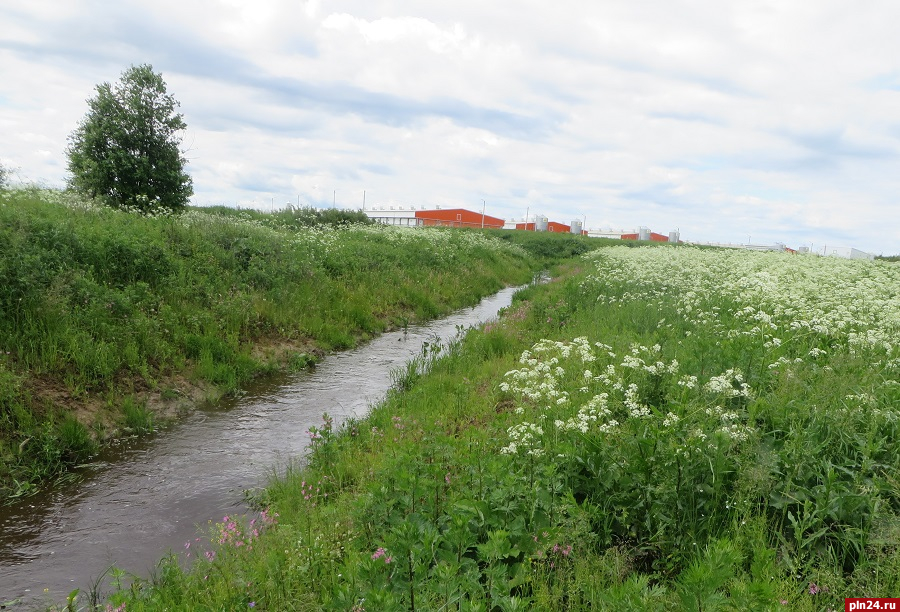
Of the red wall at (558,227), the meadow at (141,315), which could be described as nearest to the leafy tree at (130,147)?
the meadow at (141,315)

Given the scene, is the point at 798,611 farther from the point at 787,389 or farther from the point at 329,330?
the point at 329,330

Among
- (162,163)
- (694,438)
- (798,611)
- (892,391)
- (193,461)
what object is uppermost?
(162,163)

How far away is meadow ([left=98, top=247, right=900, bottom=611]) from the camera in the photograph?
3.47m

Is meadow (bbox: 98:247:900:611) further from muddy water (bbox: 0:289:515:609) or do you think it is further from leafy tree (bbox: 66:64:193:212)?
leafy tree (bbox: 66:64:193:212)

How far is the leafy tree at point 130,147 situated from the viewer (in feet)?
64.3

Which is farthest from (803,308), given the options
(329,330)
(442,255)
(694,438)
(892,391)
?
(442,255)

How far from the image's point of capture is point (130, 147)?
66.8 feet

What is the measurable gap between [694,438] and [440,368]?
719 centimetres

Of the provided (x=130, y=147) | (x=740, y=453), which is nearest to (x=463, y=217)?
(x=130, y=147)

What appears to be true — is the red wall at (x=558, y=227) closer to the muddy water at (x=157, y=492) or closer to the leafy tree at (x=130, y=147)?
the leafy tree at (x=130, y=147)

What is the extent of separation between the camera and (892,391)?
5406 millimetres

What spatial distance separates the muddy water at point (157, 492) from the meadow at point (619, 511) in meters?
0.59

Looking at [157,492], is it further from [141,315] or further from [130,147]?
[130,147]

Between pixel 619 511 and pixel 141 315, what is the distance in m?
9.86
